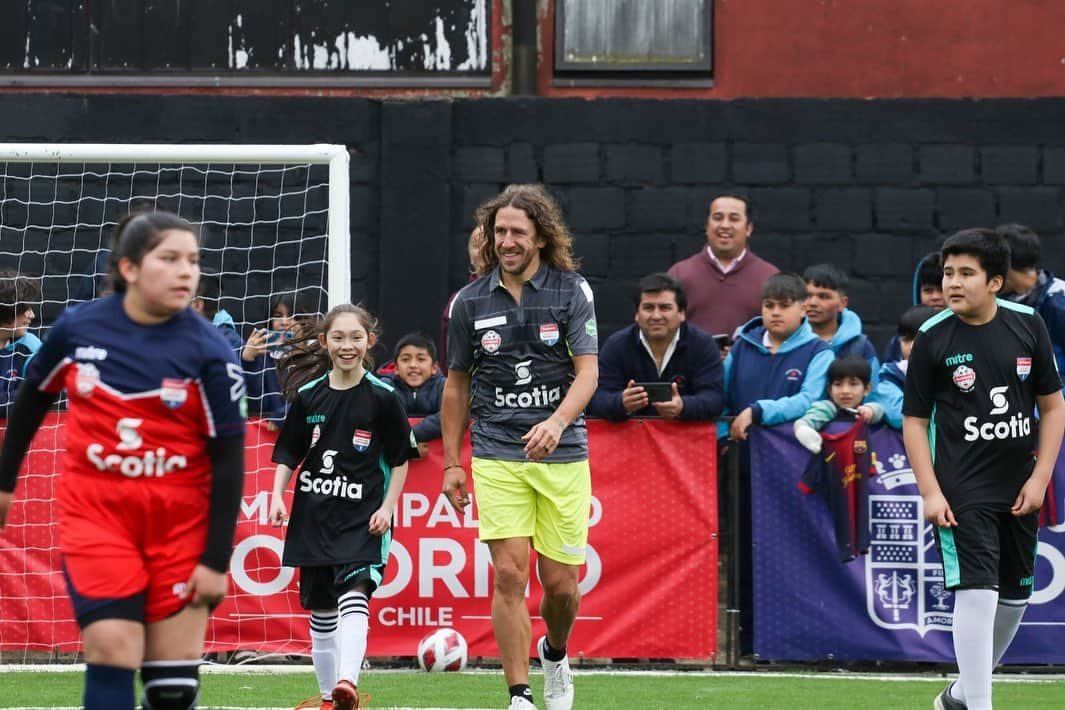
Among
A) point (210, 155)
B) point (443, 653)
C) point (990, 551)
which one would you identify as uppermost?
point (210, 155)

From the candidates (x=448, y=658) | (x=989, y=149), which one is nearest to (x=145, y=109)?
(x=448, y=658)

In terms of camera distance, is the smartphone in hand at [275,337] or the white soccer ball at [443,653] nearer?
the white soccer ball at [443,653]

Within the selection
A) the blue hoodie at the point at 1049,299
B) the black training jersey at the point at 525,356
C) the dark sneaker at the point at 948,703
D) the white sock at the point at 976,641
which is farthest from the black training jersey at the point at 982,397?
the blue hoodie at the point at 1049,299

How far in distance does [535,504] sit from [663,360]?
2.68 metres

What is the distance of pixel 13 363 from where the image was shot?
10.4m

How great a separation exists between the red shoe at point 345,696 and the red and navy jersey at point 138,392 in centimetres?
226

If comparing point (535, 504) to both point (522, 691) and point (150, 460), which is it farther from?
point (150, 460)

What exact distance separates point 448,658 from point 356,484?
1.72m

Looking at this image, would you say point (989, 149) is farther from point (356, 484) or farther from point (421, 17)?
point (356, 484)

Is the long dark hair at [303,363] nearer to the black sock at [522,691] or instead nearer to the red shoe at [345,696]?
the red shoe at [345,696]

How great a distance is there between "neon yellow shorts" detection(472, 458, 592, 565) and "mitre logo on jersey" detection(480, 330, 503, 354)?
1.59ft

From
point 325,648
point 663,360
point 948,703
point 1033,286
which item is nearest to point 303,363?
point 325,648

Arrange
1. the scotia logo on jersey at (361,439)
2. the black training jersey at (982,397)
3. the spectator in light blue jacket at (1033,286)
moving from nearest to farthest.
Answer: the black training jersey at (982,397), the scotia logo on jersey at (361,439), the spectator in light blue jacket at (1033,286)

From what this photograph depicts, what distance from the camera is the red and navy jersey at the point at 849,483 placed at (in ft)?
31.8
